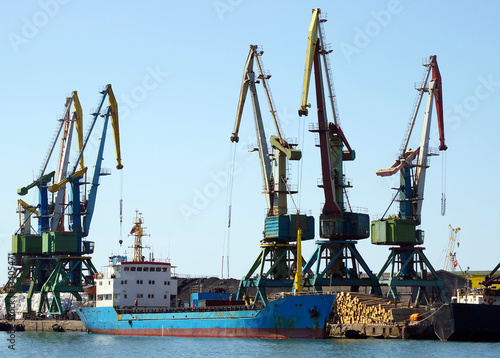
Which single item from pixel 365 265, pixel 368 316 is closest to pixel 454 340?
pixel 368 316

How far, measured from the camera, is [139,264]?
8312cm

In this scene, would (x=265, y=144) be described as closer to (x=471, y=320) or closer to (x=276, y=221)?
(x=276, y=221)

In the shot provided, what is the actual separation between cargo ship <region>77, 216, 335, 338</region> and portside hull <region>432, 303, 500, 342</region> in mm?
8342

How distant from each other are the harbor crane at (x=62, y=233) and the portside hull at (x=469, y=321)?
143 feet

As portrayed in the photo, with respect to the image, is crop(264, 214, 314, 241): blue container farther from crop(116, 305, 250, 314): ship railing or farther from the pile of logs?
crop(116, 305, 250, 314): ship railing

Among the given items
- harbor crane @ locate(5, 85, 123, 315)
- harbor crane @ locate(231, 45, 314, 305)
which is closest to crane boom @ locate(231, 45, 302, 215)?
harbor crane @ locate(231, 45, 314, 305)

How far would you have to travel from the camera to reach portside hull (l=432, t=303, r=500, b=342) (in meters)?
63.5

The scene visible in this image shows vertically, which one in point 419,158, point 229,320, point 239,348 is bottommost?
point 239,348

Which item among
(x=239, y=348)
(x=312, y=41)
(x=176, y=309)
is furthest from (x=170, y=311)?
(x=312, y=41)

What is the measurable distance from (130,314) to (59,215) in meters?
21.9

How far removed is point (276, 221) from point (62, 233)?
1015 inches

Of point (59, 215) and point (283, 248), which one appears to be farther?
point (59, 215)

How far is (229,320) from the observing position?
72.6 metres

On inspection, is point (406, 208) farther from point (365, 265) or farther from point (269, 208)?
point (269, 208)
